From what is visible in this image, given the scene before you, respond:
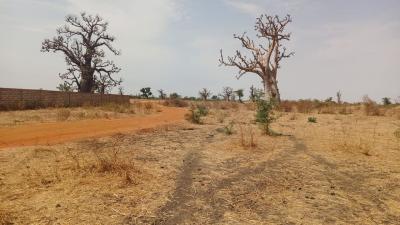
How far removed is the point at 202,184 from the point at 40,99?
20.7 m

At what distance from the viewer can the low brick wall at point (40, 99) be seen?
2209 cm

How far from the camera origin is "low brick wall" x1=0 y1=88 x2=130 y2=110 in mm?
22094

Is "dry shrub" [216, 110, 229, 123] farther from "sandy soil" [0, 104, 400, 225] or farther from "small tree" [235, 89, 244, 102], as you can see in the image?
"small tree" [235, 89, 244, 102]

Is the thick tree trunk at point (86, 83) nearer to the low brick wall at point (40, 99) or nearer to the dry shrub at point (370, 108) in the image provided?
the low brick wall at point (40, 99)

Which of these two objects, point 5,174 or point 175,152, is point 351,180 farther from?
point 5,174

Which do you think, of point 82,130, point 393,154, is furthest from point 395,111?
point 82,130

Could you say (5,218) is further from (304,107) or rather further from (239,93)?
(239,93)

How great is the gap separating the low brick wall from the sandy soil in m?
13.9

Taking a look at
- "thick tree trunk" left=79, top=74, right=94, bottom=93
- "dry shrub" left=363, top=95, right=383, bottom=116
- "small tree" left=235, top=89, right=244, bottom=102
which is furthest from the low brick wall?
"small tree" left=235, top=89, right=244, bottom=102

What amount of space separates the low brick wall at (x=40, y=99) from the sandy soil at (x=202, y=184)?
13.9 m

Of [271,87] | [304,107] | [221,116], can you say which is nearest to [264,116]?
[221,116]

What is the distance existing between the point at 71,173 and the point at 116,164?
2.31ft

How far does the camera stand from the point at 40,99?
24.7m

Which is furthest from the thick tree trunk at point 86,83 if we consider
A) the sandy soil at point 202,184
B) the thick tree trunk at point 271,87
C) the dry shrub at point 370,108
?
the sandy soil at point 202,184
